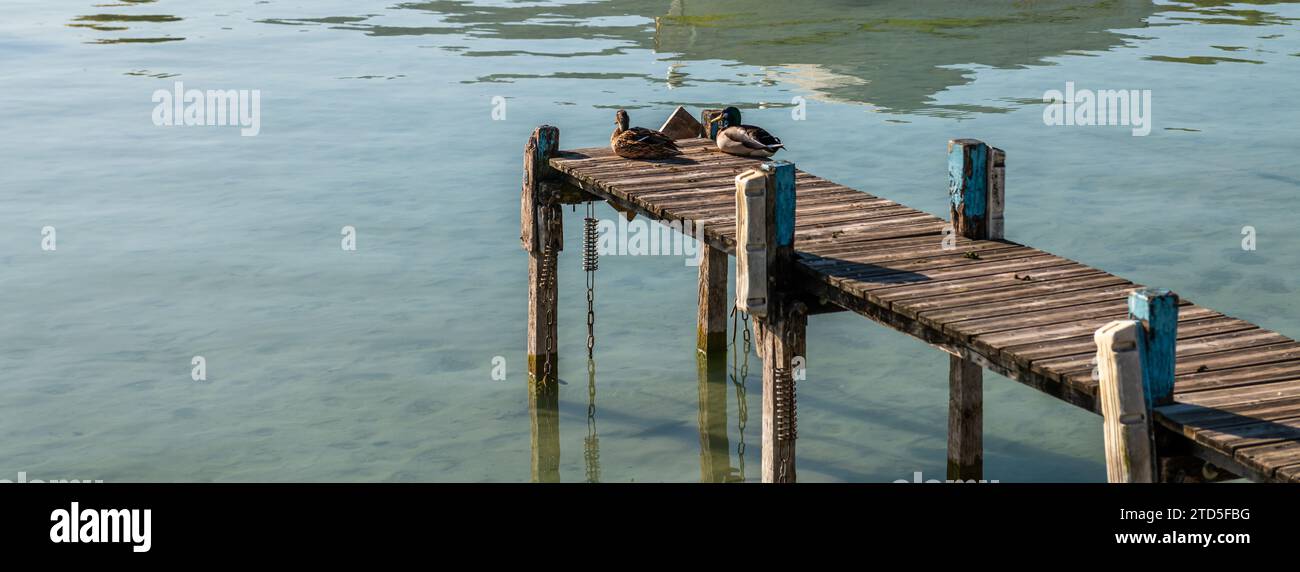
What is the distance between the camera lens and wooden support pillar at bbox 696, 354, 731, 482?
51.1 ft

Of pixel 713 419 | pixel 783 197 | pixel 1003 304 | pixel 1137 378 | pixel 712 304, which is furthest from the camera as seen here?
pixel 712 304

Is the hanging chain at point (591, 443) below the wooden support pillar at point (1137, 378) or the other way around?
below

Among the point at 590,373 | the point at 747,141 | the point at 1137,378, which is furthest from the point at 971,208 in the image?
the point at 590,373

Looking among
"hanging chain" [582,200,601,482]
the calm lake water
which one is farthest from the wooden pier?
the calm lake water

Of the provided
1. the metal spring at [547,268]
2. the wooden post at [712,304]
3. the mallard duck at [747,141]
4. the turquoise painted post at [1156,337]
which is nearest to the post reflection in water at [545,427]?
the metal spring at [547,268]

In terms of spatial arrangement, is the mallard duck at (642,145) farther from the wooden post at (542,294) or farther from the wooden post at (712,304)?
the wooden post at (712,304)

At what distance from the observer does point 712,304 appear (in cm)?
1767

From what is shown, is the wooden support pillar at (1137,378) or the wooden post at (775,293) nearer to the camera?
the wooden support pillar at (1137,378)

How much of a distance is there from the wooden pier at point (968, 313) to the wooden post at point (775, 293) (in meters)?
0.02

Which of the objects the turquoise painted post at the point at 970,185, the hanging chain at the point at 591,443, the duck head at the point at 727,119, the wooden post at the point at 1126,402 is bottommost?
the hanging chain at the point at 591,443

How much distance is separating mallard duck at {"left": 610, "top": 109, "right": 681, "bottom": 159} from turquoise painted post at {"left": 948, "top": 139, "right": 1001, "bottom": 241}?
3668 millimetres

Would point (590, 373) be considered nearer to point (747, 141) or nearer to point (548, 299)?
point (548, 299)

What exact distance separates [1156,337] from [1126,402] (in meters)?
0.43

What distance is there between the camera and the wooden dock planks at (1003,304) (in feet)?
30.3
